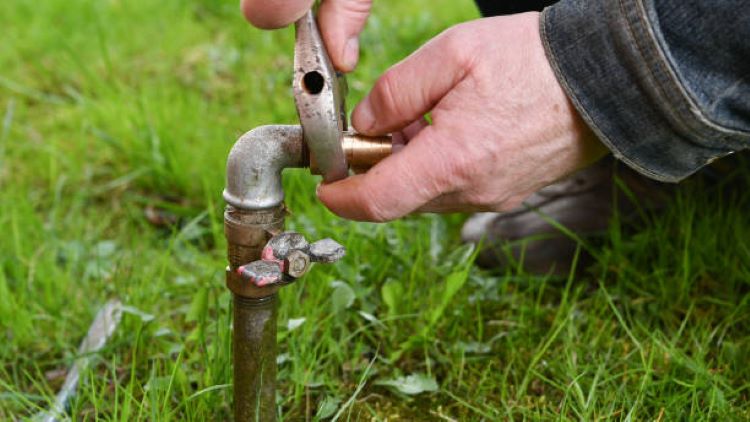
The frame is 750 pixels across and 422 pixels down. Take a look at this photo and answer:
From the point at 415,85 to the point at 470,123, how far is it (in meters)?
0.11

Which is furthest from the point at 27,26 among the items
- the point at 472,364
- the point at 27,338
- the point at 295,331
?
the point at 472,364

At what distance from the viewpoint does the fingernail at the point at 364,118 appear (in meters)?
1.27

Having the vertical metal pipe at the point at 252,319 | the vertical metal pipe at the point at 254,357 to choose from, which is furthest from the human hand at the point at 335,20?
the vertical metal pipe at the point at 254,357

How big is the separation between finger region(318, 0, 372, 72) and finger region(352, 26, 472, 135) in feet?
0.24

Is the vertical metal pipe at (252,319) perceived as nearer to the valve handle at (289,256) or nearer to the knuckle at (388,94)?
the valve handle at (289,256)

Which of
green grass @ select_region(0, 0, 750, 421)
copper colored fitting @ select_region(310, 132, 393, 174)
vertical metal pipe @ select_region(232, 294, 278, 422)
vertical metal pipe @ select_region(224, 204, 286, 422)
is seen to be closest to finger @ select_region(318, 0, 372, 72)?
copper colored fitting @ select_region(310, 132, 393, 174)

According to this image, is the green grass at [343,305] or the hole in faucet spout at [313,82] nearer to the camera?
the hole in faucet spout at [313,82]

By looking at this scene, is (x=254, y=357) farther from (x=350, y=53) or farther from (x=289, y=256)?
(x=350, y=53)

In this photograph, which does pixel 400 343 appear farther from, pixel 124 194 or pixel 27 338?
pixel 124 194

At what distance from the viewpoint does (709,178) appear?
6.54 ft

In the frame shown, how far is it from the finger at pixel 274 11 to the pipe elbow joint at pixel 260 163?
15cm

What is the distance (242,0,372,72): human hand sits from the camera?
113 centimetres

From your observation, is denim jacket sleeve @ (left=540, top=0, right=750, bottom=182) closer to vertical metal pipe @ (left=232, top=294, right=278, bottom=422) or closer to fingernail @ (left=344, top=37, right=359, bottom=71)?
fingernail @ (left=344, top=37, right=359, bottom=71)

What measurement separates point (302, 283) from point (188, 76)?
4.79 ft
